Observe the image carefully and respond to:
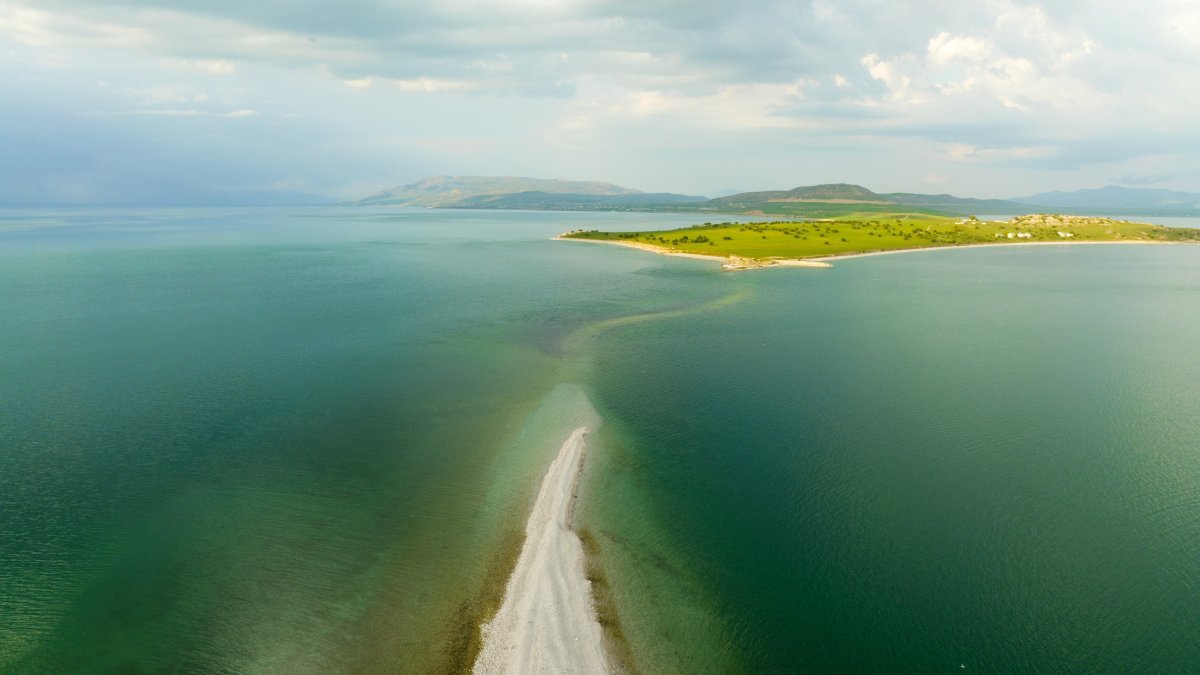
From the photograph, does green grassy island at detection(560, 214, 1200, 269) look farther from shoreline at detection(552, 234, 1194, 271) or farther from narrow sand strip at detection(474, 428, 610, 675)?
narrow sand strip at detection(474, 428, 610, 675)

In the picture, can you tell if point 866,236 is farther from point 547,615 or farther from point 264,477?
point 547,615

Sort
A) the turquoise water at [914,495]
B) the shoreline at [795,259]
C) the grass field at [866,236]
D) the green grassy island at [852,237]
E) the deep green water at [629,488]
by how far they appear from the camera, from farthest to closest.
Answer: the grass field at [866,236] < the green grassy island at [852,237] < the shoreline at [795,259] < the deep green water at [629,488] < the turquoise water at [914,495]

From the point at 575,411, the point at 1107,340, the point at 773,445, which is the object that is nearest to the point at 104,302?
the point at 575,411

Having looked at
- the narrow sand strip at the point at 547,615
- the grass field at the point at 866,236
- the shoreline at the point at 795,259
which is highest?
the grass field at the point at 866,236

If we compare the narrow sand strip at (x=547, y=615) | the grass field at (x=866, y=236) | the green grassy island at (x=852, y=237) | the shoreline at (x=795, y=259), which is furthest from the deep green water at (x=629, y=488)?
the grass field at (x=866, y=236)

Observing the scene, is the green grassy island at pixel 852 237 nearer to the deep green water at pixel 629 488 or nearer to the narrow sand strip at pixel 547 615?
the deep green water at pixel 629 488

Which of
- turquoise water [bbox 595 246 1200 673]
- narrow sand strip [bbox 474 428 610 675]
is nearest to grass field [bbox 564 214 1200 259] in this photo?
turquoise water [bbox 595 246 1200 673]

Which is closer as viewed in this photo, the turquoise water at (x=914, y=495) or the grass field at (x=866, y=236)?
the turquoise water at (x=914, y=495)
